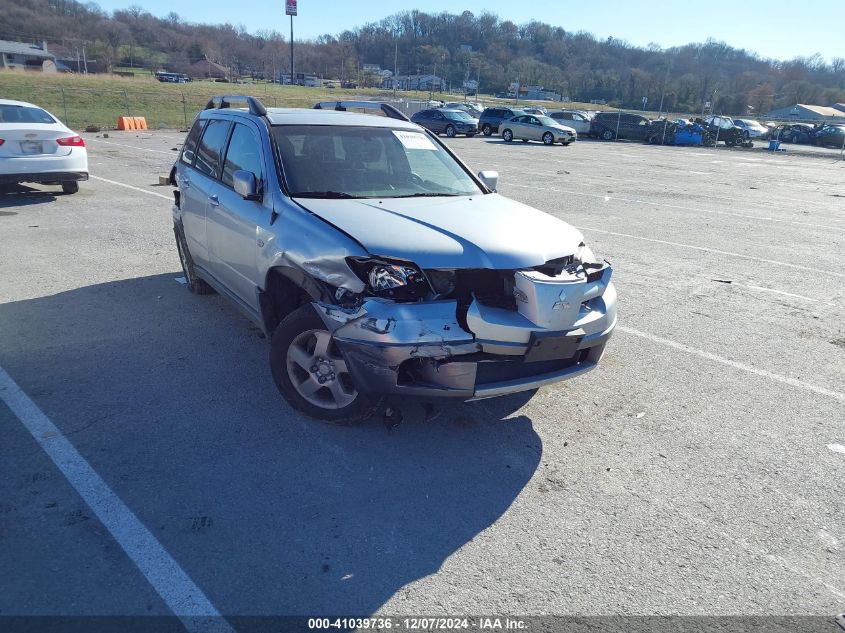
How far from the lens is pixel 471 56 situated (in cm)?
13625

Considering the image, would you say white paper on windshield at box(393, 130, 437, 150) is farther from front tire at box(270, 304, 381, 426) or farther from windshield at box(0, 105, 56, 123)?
windshield at box(0, 105, 56, 123)

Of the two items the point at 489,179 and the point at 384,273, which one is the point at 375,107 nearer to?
the point at 489,179

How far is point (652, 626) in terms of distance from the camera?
102 inches

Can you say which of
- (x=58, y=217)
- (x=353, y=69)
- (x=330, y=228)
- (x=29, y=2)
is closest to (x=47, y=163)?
(x=58, y=217)

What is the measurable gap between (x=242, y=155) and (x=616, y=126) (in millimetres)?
37725

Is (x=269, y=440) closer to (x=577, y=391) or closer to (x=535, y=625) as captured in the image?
(x=535, y=625)

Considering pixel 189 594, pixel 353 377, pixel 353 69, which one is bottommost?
pixel 189 594

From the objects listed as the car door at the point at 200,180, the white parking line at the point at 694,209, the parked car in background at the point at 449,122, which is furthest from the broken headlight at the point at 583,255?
Result: the parked car in background at the point at 449,122

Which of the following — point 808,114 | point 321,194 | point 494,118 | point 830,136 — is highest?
point 808,114

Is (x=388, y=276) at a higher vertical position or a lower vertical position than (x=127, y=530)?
higher

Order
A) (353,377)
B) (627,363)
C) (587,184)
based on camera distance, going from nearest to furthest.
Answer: (353,377)
(627,363)
(587,184)

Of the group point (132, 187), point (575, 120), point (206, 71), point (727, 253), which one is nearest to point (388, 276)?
point (727, 253)

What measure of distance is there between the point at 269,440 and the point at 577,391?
2247 millimetres

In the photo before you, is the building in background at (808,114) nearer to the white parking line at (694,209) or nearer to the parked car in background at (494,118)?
the parked car in background at (494,118)
